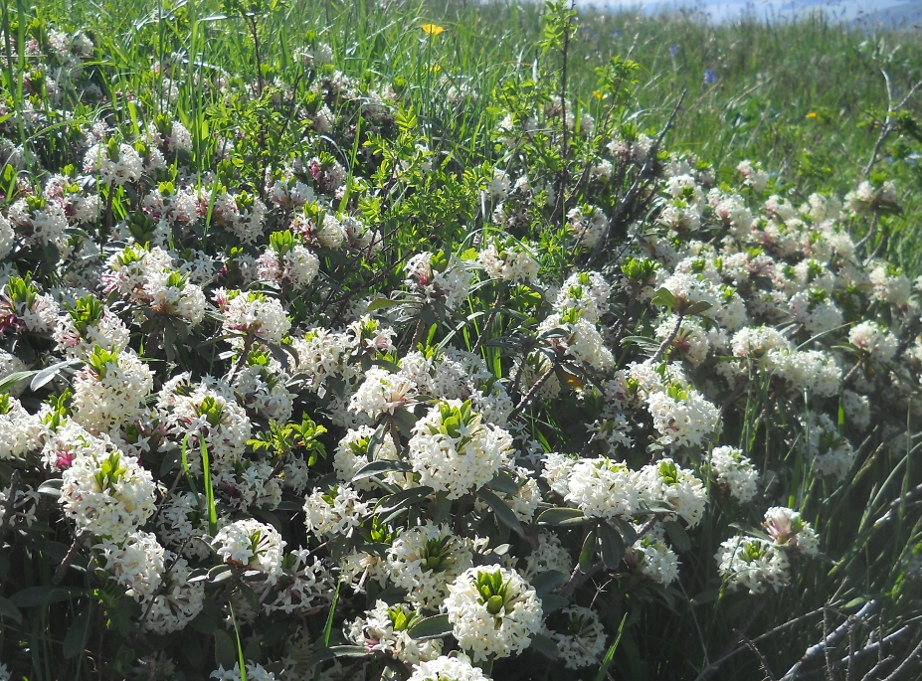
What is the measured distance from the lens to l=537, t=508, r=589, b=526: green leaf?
5.63 feet

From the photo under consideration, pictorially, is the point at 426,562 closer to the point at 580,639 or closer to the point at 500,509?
the point at 500,509

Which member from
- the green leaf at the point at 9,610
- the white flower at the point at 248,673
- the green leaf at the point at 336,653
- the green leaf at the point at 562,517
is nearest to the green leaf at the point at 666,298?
the green leaf at the point at 562,517

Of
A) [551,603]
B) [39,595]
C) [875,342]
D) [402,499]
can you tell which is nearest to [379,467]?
[402,499]

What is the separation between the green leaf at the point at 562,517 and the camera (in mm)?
1717

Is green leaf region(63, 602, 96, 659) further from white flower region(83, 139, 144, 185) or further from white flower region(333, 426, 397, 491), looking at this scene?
white flower region(83, 139, 144, 185)

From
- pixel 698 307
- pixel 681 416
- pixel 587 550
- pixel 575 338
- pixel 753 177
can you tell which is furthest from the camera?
pixel 753 177

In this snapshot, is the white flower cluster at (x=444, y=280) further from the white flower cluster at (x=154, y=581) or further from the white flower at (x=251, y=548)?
the white flower cluster at (x=154, y=581)

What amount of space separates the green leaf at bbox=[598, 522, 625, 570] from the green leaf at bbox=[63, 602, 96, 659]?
0.96 m

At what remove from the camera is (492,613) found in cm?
140

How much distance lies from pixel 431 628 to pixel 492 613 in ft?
0.50

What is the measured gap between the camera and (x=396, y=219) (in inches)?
94.0

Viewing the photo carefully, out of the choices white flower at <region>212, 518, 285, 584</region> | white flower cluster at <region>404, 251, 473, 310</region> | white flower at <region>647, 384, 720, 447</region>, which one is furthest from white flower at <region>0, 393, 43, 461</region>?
white flower at <region>647, 384, 720, 447</region>

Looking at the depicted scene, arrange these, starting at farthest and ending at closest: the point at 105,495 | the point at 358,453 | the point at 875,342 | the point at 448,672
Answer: the point at 875,342
the point at 358,453
the point at 105,495
the point at 448,672

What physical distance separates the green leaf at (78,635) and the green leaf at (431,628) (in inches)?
22.7
